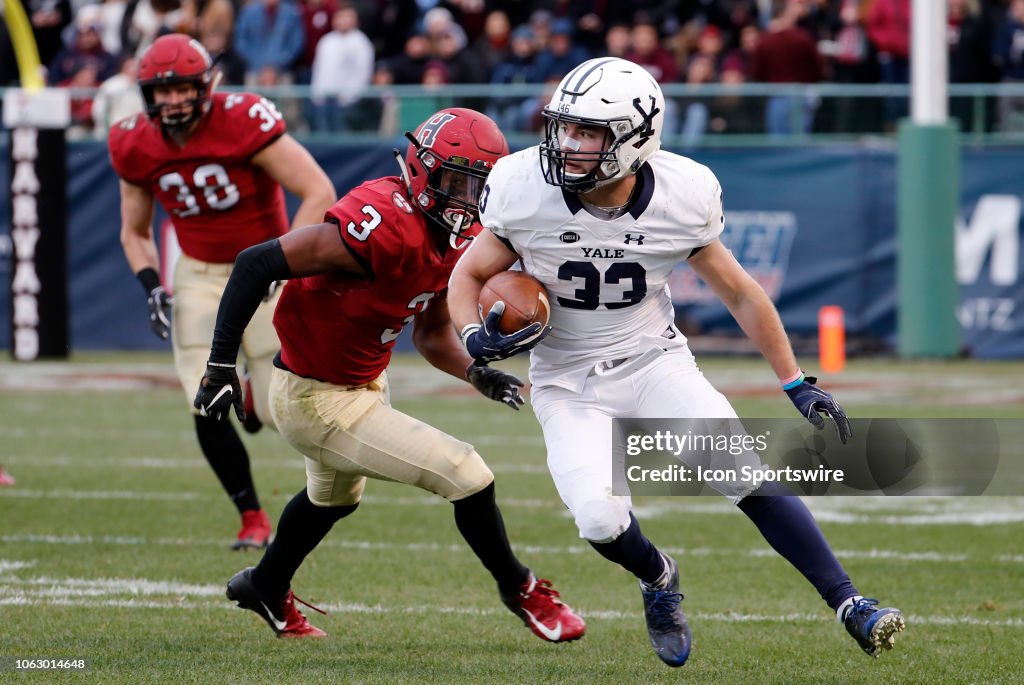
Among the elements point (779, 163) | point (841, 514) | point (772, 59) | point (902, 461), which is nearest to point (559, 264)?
point (902, 461)

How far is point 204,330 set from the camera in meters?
5.72

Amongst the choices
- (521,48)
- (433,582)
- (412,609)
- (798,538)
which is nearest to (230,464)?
(433,582)

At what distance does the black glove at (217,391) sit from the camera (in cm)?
409

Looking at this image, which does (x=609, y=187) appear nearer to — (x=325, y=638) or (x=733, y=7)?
(x=325, y=638)

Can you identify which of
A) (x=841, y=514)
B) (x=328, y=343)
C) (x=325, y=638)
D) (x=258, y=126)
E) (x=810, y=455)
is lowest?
(x=841, y=514)

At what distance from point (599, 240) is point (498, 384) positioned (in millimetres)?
428

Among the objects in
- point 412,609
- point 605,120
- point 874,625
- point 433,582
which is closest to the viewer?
point 874,625

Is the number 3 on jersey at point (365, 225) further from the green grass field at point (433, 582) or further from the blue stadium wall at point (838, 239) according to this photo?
the blue stadium wall at point (838, 239)

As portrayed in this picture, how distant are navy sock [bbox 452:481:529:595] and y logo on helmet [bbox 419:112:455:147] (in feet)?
2.95

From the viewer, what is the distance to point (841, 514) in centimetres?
630

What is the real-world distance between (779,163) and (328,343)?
25.3ft

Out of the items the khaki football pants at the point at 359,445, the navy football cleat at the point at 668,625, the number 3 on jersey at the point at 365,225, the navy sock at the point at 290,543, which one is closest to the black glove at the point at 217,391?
the khaki football pants at the point at 359,445

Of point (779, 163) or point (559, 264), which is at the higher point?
point (559, 264)

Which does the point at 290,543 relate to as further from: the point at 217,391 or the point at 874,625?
the point at 874,625
